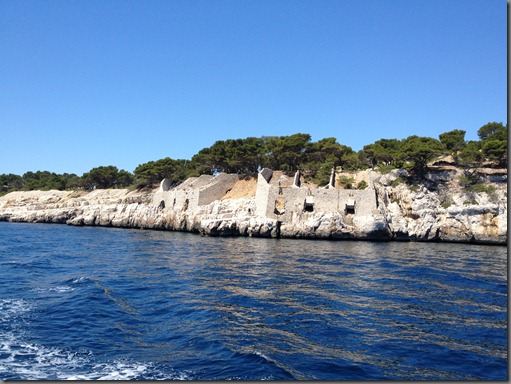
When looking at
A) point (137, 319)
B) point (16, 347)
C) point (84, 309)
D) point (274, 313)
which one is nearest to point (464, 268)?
point (274, 313)

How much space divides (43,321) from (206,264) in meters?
12.0

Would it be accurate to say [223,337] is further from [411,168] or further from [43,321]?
[411,168]

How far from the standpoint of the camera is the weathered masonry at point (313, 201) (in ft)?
139

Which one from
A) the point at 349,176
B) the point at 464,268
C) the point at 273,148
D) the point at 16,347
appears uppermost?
the point at 273,148

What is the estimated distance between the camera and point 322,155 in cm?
6303

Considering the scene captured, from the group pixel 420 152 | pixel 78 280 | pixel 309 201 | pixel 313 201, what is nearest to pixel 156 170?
pixel 309 201

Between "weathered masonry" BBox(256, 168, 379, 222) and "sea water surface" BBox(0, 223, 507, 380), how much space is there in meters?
16.6

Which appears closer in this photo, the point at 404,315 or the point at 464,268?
the point at 404,315

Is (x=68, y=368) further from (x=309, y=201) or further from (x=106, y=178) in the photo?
(x=106, y=178)

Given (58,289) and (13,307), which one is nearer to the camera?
(13,307)

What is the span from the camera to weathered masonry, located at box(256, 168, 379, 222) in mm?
42312

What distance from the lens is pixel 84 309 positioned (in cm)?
1462

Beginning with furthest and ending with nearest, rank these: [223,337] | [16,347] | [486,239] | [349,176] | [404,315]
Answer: [349,176]
[486,239]
[404,315]
[223,337]
[16,347]

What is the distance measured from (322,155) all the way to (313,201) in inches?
828
